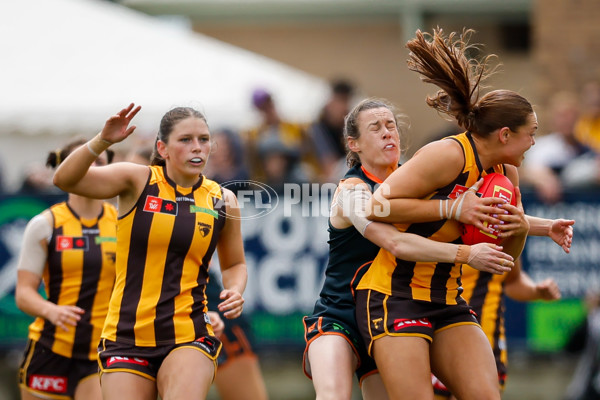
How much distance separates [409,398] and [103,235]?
2533 mm

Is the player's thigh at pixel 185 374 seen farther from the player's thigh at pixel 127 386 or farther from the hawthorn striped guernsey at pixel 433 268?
the hawthorn striped guernsey at pixel 433 268

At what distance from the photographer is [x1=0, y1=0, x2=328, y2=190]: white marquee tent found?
39.3 feet

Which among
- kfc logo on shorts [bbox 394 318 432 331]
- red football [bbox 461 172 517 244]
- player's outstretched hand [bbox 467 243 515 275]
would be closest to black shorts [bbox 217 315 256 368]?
kfc logo on shorts [bbox 394 318 432 331]

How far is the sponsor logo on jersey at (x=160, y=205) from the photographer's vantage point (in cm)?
514

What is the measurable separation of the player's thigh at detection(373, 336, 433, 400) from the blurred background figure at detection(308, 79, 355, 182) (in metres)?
5.82

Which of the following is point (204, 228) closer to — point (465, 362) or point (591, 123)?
point (465, 362)

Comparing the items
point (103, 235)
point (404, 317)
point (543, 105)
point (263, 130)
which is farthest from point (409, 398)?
point (543, 105)

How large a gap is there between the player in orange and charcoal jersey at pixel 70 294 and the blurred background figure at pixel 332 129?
15.3 feet

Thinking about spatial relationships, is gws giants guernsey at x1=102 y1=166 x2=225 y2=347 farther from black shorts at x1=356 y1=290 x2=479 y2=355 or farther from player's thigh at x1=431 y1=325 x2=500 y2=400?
player's thigh at x1=431 y1=325 x2=500 y2=400

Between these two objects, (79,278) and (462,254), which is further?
(79,278)

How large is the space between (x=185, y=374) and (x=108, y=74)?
861cm

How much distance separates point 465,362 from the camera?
4836 millimetres

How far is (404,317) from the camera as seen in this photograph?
4.88 metres

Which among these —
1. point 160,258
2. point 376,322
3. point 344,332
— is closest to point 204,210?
point 160,258
